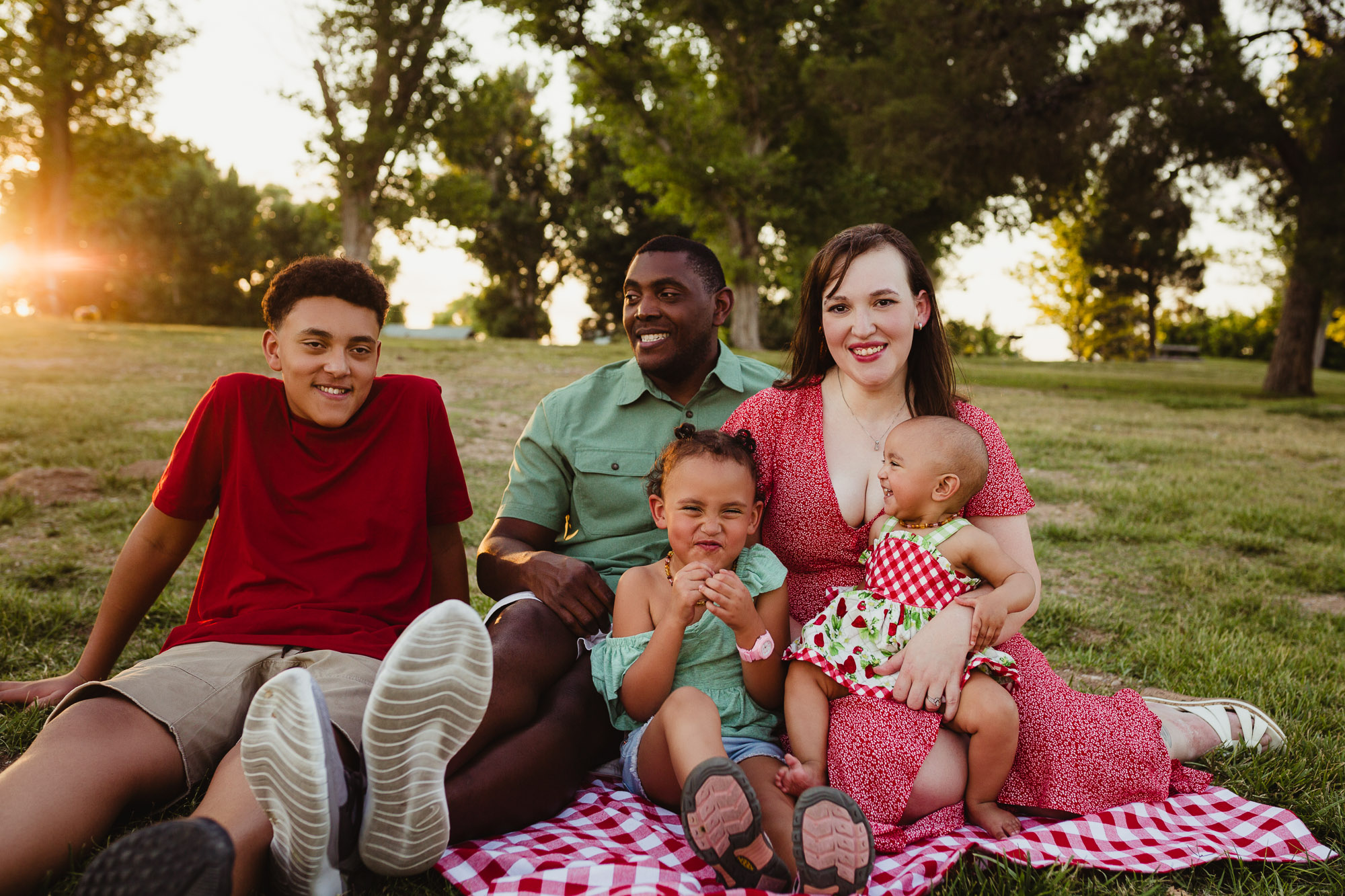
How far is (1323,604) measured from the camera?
4.62m

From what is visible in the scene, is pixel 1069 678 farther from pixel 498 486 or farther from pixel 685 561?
pixel 498 486

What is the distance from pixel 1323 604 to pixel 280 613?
5.06m

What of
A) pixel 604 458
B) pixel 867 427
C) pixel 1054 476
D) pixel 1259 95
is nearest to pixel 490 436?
pixel 1054 476

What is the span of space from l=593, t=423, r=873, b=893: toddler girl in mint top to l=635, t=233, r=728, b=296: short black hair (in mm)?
915

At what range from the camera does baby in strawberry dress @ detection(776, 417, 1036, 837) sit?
226 centimetres

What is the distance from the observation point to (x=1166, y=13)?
13211 millimetres

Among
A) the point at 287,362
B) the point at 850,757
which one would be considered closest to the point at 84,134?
the point at 287,362

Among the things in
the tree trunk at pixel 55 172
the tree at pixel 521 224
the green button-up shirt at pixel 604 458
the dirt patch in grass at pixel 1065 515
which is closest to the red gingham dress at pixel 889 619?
the green button-up shirt at pixel 604 458

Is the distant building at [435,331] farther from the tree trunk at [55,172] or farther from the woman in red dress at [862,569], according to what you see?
the woman in red dress at [862,569]

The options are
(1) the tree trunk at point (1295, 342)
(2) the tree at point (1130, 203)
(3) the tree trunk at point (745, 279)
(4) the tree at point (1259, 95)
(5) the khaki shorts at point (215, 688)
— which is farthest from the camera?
(3) the tree trunk at point (745, 279)

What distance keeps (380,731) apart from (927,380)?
6.15ft

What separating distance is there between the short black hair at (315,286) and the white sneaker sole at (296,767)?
4.32ft

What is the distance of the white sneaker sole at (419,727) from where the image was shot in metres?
1.80

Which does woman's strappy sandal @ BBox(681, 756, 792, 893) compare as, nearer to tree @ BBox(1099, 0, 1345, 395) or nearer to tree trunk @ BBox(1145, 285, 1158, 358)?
tree @ BBox(1099, 0, 1345, 395)
